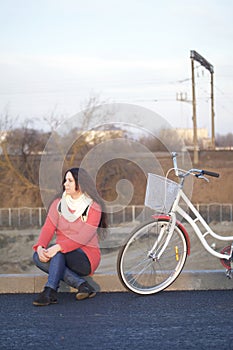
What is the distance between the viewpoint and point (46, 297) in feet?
14.8

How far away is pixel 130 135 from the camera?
31.1 ft

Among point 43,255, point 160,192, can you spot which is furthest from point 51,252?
point 160,192

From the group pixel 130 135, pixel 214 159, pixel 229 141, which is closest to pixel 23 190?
pixel 214 159

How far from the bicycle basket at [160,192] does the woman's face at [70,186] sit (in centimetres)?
53

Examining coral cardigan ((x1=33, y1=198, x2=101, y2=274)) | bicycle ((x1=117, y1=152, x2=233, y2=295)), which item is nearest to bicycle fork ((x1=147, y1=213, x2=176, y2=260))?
bicycle ((x1=117, y1=152, x2=233, y2=295))

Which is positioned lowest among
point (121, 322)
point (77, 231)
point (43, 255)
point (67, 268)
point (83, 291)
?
point (121, 322)

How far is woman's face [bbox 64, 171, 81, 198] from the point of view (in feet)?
15.8

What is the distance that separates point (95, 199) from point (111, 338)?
1.31 m

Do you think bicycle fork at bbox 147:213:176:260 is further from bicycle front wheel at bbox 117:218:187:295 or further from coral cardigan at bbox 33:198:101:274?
coral cardigan at bbox 33:198:101:274

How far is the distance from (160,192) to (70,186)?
66 centimetres

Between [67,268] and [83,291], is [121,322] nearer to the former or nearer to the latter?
[83,291]

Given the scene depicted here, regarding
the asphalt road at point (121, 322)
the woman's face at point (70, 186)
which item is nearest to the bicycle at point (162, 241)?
the asphalt road at point (121, 322)

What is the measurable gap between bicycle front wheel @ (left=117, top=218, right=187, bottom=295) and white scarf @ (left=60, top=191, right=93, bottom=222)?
40 centimetres

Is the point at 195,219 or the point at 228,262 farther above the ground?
the point at 195,219
